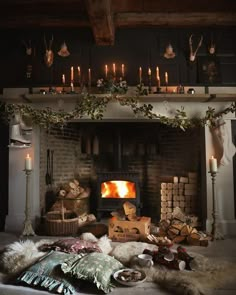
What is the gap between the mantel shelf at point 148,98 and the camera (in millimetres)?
3703

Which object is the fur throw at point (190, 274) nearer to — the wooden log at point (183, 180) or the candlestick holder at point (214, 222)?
the candlestick holder at point (214, 222)

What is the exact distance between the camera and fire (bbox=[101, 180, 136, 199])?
447cm

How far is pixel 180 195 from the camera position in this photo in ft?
14.2

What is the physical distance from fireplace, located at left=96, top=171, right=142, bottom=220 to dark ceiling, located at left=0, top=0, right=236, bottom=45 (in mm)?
1970

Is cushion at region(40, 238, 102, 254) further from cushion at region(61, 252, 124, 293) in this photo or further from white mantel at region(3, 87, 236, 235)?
white mantel at region(3, 87, 236, 235)

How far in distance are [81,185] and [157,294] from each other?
2.89m

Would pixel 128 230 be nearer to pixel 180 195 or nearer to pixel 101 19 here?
pixel 180 195

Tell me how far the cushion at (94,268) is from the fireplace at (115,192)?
6.31 feet

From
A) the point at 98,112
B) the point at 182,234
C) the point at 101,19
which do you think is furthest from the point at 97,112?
the point at 182,234

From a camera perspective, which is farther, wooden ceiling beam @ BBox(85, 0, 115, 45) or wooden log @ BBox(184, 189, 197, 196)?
wooden log @ BBox(184, 189, 197, 196)

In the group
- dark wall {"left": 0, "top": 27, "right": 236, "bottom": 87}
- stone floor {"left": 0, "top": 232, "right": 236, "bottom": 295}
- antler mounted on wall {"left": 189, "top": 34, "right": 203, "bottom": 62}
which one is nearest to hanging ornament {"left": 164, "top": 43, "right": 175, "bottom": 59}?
dark wall {"left": 0, "top": 27, "right": 236, "bottom": 87}

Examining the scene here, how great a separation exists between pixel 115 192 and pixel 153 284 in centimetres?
220

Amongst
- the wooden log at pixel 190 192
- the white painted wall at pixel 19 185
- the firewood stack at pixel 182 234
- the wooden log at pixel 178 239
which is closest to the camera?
the firewood stack at pixel 182 234

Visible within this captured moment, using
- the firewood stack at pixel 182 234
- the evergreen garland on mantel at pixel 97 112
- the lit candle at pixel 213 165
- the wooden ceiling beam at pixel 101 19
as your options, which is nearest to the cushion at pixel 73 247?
the firewood stack at pixel 182 234
